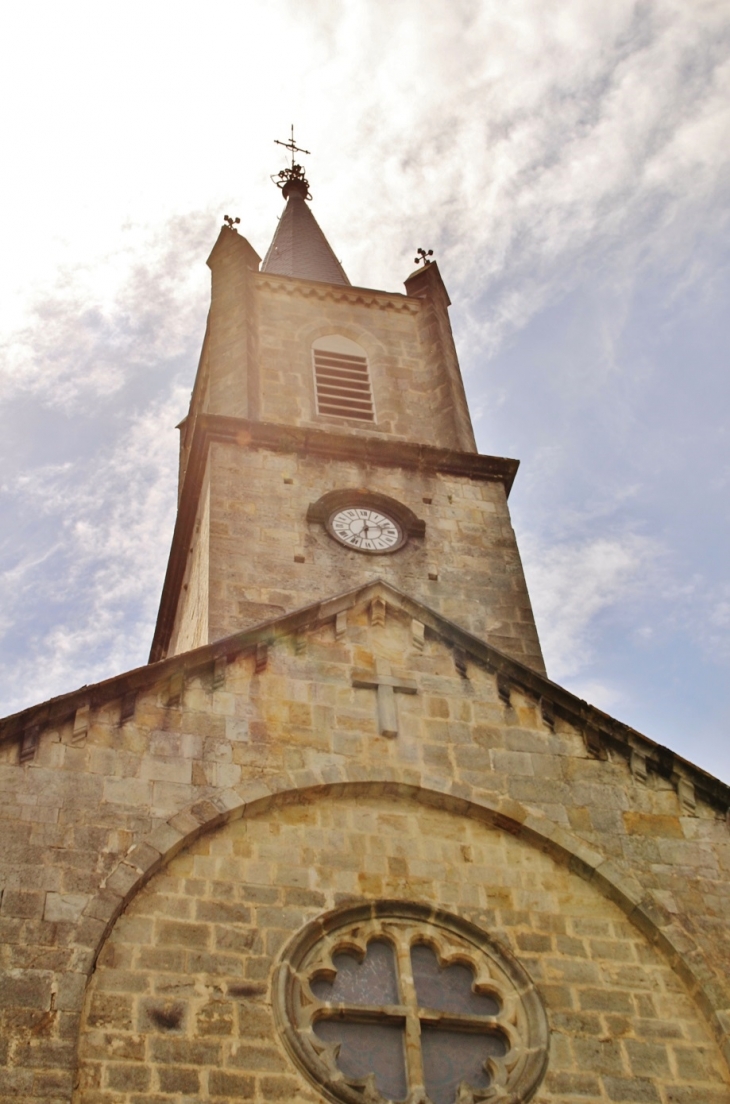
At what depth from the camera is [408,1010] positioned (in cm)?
1004

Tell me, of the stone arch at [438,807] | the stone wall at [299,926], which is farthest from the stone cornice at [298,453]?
the stone wall at [299,926]

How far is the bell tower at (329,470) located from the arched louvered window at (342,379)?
28 millimetres

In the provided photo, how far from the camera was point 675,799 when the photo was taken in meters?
12.1

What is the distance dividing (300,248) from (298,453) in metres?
8.71

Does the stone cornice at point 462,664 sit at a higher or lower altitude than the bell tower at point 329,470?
lower

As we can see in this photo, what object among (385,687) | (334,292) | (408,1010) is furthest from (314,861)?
(334,292)

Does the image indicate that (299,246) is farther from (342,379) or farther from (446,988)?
(446,988)

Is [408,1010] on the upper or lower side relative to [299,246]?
lower

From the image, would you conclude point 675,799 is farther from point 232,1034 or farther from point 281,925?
point 232,1034

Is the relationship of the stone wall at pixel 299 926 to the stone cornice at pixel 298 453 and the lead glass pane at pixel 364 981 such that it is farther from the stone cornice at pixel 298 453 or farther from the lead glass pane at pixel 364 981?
the stone cornice at pixel 298 453

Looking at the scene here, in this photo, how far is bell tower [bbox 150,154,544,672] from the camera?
55.8 feet

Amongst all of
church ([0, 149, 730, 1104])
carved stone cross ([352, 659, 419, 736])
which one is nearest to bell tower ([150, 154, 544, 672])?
carved stone cross ([352, 659, 419, 736])

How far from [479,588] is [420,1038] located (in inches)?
324

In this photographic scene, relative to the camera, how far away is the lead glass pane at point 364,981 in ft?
33.2
